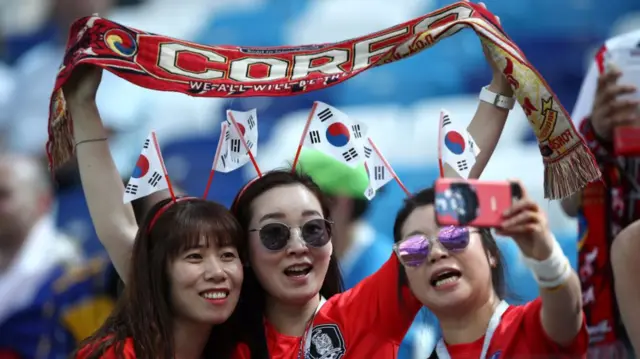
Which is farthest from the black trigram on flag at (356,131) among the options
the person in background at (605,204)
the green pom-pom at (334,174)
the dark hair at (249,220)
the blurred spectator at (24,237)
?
the blurred spectator at (24,237)

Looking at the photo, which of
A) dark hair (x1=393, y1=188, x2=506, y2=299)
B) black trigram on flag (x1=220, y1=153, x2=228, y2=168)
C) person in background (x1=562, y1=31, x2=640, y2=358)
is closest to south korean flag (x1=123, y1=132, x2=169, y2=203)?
black trigram on flag (x1=220, y1=153, x2=228, y2=168)

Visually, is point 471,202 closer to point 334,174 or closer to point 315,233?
point 315,233

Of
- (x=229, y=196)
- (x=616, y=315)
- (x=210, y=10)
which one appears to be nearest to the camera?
(x=616, y=315)

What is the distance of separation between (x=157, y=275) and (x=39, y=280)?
1.42 meters

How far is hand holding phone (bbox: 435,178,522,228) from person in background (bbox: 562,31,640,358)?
57.7 inches

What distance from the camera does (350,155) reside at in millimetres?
3297

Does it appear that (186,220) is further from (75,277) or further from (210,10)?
(210,10)

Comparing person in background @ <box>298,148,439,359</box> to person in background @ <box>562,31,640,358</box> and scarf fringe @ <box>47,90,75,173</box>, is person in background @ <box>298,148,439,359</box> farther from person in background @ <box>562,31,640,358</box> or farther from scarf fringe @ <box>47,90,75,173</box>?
scarf fringe @ <box>47,90,75,173</box>

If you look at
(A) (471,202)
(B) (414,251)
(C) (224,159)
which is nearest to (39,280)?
(C) (224,159)

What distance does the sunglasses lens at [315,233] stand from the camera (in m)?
3.19

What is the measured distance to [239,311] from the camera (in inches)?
132

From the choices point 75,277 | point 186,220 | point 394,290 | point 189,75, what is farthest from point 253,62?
point 75,277

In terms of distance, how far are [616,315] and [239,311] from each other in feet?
4.18

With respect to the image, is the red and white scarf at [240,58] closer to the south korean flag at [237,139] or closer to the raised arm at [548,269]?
the south korean flag at [237,139]
